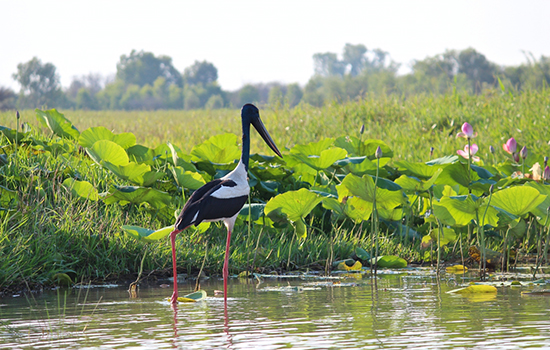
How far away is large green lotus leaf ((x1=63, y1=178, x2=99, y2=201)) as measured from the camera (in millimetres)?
5422

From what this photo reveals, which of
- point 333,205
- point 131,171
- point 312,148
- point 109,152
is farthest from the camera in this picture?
point 312,148

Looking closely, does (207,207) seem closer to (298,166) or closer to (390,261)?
(390,261)

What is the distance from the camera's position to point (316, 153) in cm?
645

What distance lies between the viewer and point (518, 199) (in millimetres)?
4605

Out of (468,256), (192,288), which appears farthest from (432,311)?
(468,256)

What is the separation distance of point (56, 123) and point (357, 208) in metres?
3.59

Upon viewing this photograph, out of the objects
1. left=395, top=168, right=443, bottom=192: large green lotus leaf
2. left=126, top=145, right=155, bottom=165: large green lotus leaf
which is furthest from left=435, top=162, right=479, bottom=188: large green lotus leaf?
left=126, top=145, right=155, bottom=165: large green lotus leaf

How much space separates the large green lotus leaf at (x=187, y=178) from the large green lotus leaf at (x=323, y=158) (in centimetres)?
97

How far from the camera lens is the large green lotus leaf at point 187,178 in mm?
5441

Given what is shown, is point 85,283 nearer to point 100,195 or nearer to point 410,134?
point 100,195

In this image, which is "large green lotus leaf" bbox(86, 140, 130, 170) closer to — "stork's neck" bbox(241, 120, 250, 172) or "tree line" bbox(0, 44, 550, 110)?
"stork's neck" bbox(241, 120, 250, 172)

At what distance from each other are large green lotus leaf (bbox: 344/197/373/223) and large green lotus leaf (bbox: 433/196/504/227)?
2.18ft

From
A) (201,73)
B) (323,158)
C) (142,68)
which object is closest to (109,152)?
(323,158)

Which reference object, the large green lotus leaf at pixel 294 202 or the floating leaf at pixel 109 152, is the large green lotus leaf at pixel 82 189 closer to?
the floating leaf at pixel 109 152
